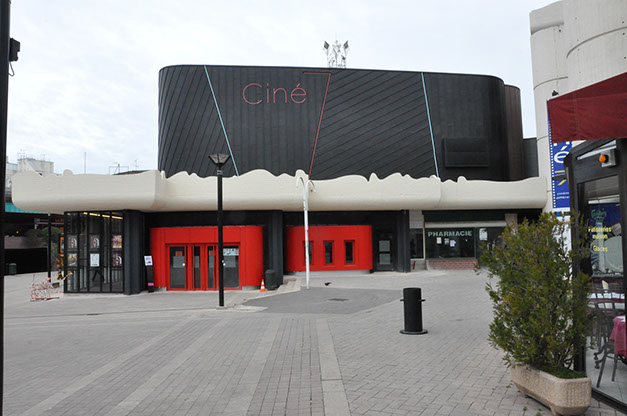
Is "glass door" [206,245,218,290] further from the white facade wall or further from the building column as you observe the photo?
the white facade wall

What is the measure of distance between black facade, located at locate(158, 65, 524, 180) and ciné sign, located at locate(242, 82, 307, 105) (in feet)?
0.18

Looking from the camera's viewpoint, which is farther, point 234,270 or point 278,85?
point 278,85

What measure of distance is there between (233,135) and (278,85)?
381 centimetres

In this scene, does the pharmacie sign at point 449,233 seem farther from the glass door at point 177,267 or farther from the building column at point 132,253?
the building column at point 132,253

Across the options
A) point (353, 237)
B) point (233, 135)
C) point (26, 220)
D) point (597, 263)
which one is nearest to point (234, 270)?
point (353, 237)

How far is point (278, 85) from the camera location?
26484 mm

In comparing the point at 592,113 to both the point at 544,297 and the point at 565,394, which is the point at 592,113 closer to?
the point at 544,297

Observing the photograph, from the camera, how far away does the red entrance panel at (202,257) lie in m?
21.4

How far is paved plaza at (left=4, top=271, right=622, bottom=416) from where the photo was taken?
6.02 m

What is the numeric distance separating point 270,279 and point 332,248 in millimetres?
5274

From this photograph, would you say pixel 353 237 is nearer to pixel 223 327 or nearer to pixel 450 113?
pixel 450 113

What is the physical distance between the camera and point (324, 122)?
86.9ft

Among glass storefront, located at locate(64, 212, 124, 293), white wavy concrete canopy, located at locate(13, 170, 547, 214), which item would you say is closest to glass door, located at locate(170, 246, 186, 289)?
white wavy concrete canopy, located at locate(13, 170, 547, 214)

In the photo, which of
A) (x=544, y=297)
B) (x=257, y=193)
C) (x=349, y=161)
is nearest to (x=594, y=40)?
(x=544, y=297)
